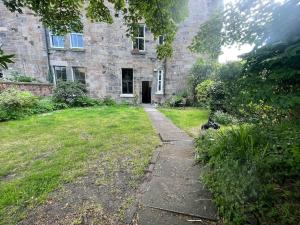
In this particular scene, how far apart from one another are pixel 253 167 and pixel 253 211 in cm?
51

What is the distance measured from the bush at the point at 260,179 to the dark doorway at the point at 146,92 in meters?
12.0

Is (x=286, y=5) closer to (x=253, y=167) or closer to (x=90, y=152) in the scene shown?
(x=253, y=167)

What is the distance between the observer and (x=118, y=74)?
13.8 m

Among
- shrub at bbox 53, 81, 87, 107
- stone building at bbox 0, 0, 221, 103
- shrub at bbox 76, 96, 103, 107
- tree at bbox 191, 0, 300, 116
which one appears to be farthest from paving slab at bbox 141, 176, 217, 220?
stone building at bbox 0, 0, 221, 103

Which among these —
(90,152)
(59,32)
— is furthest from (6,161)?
(59,32)

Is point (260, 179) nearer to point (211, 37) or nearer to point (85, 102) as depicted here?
point (211, 37)

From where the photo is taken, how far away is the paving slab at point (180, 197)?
90.8 inches

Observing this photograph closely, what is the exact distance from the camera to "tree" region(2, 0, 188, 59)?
334 centimetres

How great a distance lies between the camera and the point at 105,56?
1351 cm

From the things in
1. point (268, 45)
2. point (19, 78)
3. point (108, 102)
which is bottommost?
point (108, 102)

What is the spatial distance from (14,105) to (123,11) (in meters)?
7.56

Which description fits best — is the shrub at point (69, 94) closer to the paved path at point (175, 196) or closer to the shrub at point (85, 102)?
the shrub at point (85, 102)

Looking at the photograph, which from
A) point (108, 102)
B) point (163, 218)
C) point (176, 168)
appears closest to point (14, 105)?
point (108, 102)

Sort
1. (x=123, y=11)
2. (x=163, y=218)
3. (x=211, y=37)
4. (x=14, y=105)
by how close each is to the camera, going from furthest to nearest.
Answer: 1. (x=14, y=105)
2. (x=123, y=11)
3. (x=211, y=37)
4. (x=163, y=218)
